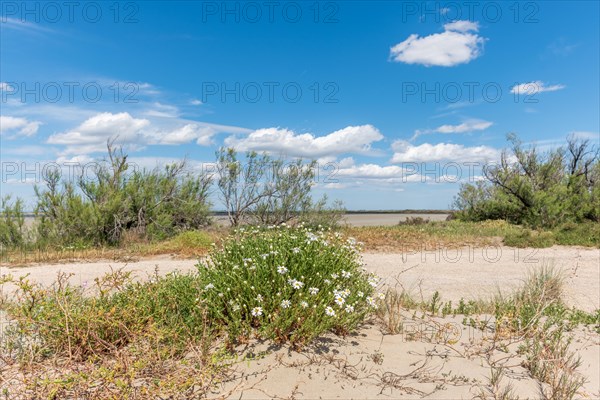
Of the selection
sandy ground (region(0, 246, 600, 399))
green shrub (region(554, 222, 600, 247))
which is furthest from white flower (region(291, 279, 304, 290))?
green shrub (region(554, 222, 600, 247))

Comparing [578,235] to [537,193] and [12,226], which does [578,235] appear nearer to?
[537,193]

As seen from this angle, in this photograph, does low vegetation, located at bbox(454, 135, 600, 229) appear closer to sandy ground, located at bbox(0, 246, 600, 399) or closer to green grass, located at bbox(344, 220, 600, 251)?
green grass, located at bbox(344, 220, 600, 251)

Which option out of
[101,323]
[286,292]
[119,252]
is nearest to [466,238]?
[119,252]

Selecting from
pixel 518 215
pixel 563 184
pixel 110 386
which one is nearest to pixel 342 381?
pixel 110 386

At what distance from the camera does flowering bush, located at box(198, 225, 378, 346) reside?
400 centimetres

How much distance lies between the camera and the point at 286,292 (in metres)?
4.27

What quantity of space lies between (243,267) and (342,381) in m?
A: 1.63

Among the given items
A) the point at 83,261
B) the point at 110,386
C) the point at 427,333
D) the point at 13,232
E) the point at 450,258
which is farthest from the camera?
the point at 13,232

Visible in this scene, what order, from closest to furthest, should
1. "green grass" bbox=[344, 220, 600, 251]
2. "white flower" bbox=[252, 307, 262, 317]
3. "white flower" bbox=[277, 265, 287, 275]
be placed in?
"white flower" bbox=[252, 307, 262, 317]
"white flower" bbox=[277, 265, 287, 275]
"green grass" bbox=[344, 220, 600, 251]

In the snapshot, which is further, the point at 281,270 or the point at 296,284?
the point at 281,270

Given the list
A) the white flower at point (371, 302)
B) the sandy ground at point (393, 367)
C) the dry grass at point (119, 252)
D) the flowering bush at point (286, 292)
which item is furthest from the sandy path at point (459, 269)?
the flowering bush at point (286, 292)

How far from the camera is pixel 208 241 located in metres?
13.3

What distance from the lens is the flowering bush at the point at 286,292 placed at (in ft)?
13.1

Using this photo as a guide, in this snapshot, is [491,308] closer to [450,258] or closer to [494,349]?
[494,349]
